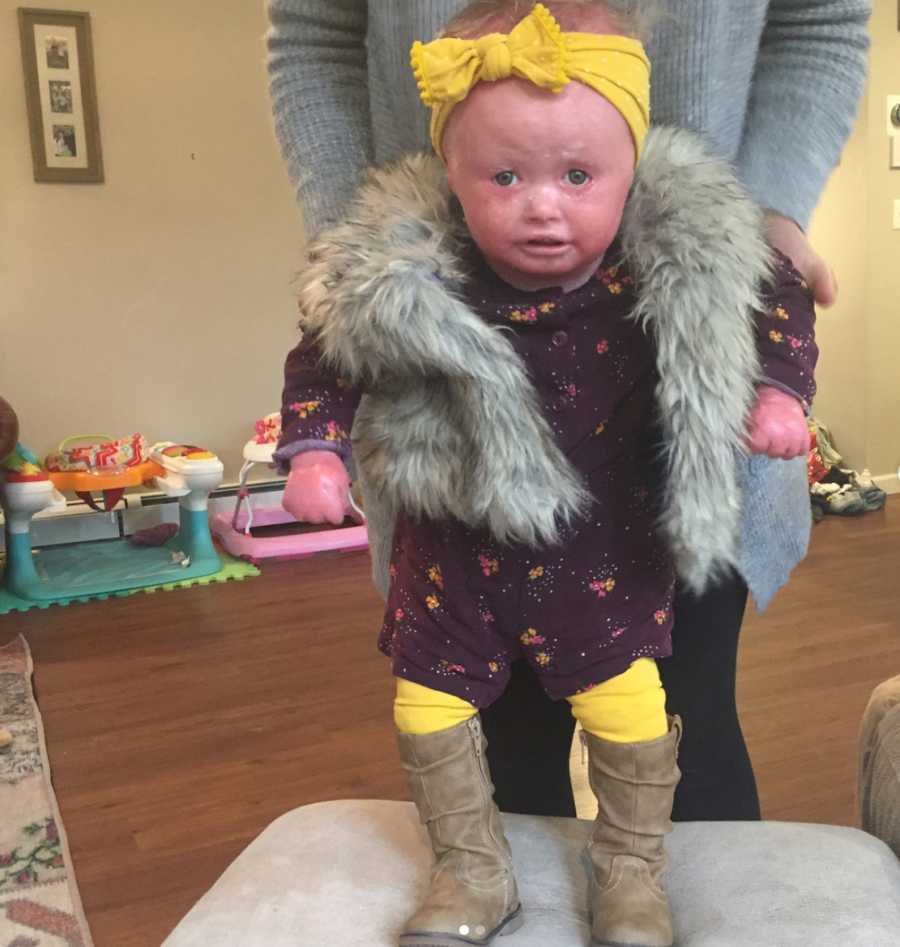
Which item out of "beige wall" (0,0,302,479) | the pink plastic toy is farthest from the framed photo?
the pink plastic toy

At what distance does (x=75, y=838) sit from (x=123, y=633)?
1100 millimetres

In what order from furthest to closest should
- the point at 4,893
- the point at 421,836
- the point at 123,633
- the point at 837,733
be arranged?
1. the point at 123,633
2. the point at 837,733
3. the point at 4,893
4. the point at 421,836

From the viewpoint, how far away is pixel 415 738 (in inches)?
36.0

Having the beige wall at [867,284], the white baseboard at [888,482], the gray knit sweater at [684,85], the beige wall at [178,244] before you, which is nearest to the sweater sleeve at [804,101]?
the gray knit sweater at [684,85]

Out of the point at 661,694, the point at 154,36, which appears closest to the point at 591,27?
the point at 661,694

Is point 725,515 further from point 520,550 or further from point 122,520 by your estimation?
point 122,520

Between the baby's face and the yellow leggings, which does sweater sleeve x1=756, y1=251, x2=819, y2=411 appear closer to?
the baby's face

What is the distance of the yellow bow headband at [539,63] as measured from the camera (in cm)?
79

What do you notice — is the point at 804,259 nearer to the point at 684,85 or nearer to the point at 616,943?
the point at 684,85

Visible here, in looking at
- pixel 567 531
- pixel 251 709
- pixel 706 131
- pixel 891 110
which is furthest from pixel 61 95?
pixel 567 531

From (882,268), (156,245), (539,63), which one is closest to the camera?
(539,63)

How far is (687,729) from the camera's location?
1084mm

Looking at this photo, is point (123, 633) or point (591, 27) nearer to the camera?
point (591, 27)

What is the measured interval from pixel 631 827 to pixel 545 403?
361 mm
